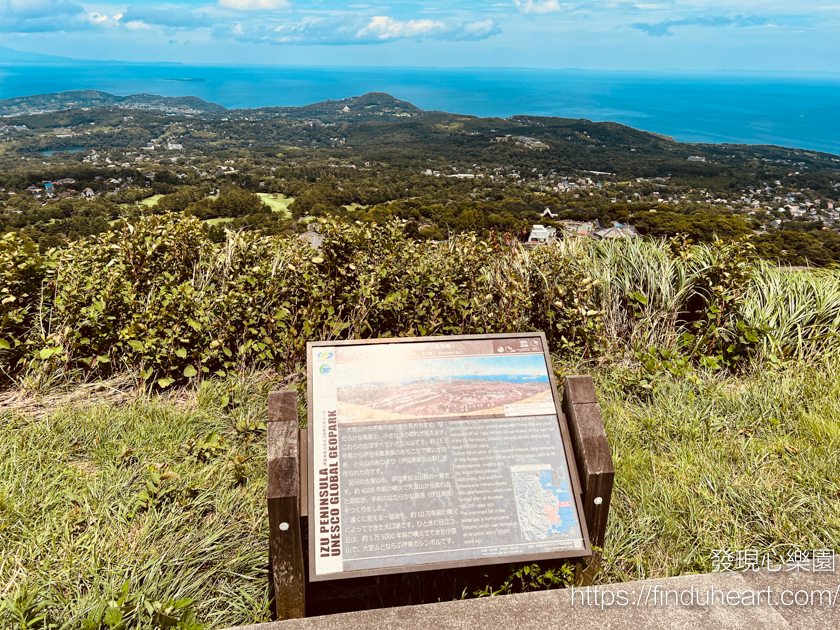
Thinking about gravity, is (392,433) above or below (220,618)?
above

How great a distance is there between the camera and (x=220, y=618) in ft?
5.62

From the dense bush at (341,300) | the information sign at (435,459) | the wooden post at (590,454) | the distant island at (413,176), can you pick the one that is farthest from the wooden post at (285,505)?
the distant island at (413,176)

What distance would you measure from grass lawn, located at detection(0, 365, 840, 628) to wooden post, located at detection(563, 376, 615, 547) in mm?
326

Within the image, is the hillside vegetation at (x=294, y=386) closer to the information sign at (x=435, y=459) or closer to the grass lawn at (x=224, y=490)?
the grass lawn at (x=224, y=490)

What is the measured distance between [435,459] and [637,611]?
874mm

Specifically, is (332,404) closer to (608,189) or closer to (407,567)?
(407,567)

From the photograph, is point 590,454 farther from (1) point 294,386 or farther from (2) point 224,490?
(1) point 294,386

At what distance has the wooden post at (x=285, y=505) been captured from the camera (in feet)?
Result: 5.00

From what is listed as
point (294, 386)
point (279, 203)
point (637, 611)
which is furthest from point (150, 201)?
point (637, 611)

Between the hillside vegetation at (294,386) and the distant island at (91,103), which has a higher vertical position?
the distant island at (91,103)

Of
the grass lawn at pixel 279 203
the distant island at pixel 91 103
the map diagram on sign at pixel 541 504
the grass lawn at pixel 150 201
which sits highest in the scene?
the distant island at pixel 91 103

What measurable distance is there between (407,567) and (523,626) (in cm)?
43

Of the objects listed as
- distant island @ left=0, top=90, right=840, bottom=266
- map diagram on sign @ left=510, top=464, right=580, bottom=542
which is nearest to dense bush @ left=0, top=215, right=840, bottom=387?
distant island @ left=0, top=90, right=840, bottom=266

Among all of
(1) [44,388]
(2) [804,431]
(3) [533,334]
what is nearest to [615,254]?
(2) [804,431]
